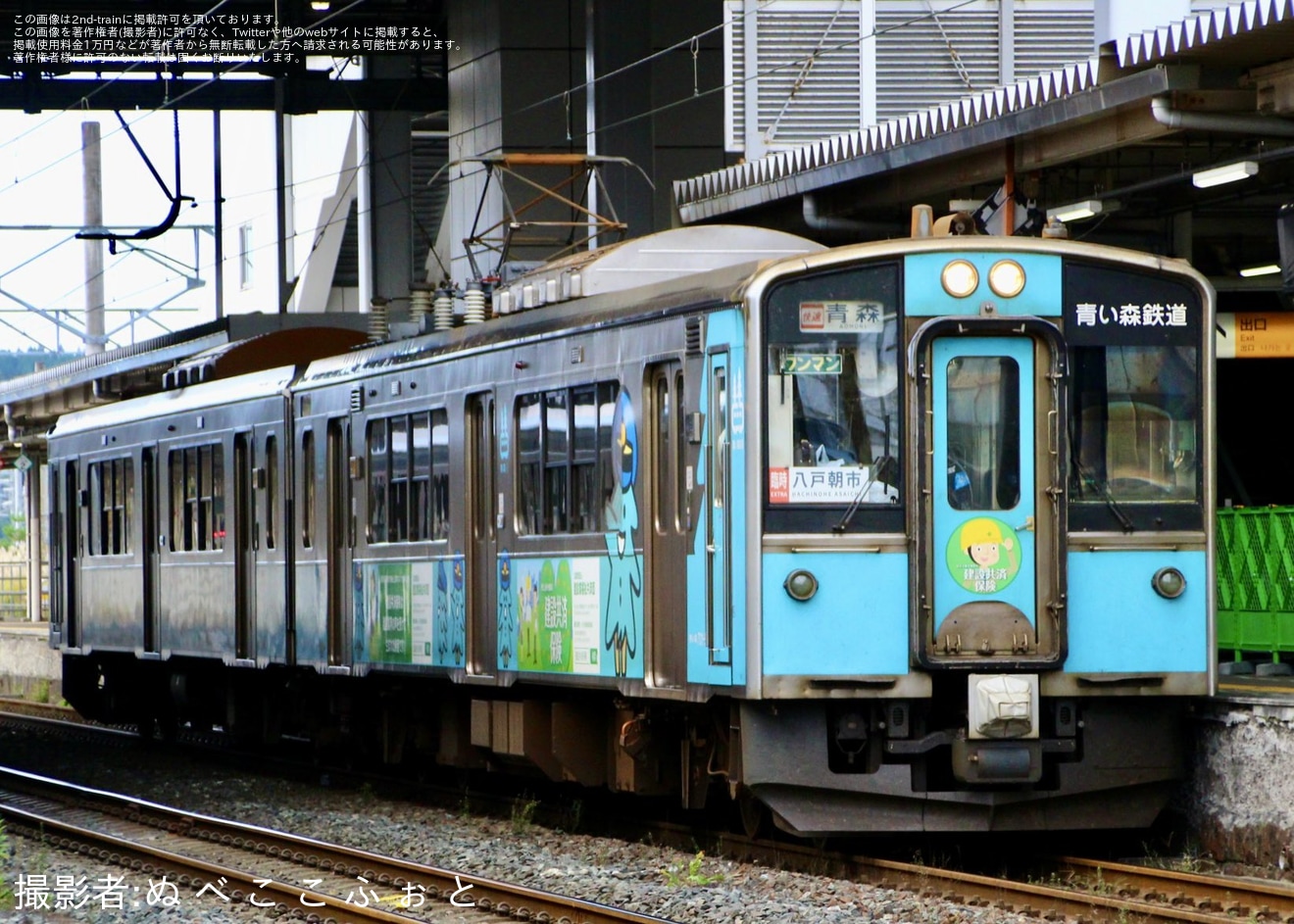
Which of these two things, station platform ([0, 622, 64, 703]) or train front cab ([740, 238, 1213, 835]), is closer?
train front cab ([740, 238, 1213, 835])

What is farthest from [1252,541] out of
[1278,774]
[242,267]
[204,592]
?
[242,267]

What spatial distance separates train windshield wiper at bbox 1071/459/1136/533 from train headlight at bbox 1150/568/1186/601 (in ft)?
0.83

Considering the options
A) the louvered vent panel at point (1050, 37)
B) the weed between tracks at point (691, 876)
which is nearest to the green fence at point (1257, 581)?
the weed between tracks at point (691, 876)

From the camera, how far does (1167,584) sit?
10.8 m

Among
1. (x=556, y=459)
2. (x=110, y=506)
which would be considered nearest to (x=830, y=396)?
(x=556, y=459)

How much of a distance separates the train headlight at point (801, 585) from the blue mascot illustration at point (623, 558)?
1.19 meters

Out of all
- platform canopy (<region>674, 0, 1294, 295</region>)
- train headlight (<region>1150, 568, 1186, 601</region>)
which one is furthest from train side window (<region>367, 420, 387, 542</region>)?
train headlight (<region>1150, 568, 1186, 601</region>)

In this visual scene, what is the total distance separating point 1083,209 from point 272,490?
6.34 metres

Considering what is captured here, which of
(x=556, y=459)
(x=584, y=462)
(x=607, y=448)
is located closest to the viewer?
(x=607, y=448)

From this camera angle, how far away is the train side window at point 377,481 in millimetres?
14875

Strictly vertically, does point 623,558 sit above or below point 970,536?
below

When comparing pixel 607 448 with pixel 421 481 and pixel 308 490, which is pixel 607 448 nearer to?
pixel 421 481

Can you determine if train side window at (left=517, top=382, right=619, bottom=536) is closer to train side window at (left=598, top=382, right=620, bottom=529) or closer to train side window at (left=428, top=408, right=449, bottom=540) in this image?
train side window at (left=598, top=382, right=620, bottom=529)

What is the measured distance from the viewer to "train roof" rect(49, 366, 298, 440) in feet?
55.6
